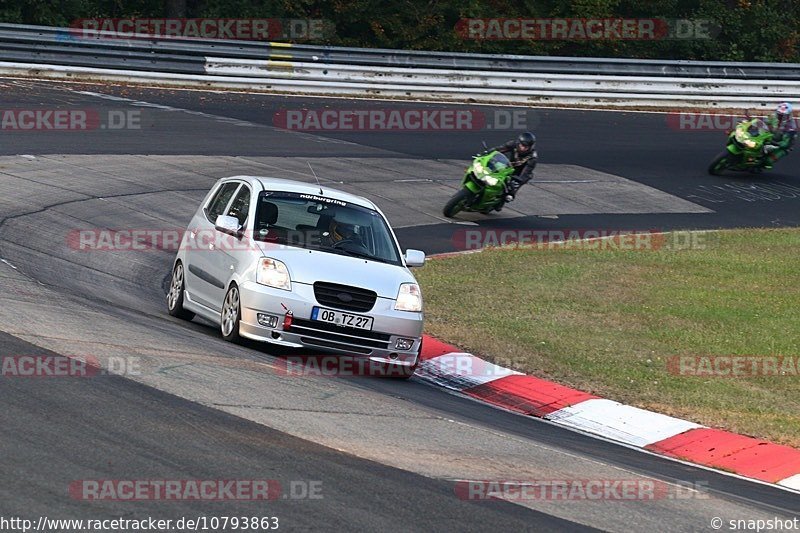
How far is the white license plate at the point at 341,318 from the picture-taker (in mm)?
10555

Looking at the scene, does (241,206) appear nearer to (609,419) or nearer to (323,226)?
(323,226)

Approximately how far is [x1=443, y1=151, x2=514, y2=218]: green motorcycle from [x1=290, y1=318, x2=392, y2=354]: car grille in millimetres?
10163

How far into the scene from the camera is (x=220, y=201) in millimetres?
12602

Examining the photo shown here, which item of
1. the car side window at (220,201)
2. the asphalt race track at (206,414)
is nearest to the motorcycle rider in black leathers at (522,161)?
the asphalt race track at (206,414)

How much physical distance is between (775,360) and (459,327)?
3304mm

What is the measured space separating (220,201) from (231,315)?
196cm

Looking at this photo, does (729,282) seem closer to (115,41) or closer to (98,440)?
(98,440)

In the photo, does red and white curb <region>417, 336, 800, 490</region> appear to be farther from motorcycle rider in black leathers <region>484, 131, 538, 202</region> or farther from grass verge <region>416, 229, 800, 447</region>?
motorcycle rider in black leathers <region>484, 131, 538, 202</region>

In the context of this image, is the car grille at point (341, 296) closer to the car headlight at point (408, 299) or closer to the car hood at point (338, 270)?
the car hood at point (338, 270)

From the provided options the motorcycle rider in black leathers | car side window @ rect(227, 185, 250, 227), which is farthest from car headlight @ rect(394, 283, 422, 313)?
the motorcycle rider in black leathers

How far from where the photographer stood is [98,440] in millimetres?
7012

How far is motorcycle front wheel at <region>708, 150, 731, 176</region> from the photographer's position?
26203 mm

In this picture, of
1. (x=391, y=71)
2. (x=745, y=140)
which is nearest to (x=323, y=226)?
(x=745, y=140)

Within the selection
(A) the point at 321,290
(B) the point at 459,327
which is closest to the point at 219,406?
(A) the point at 321,290
